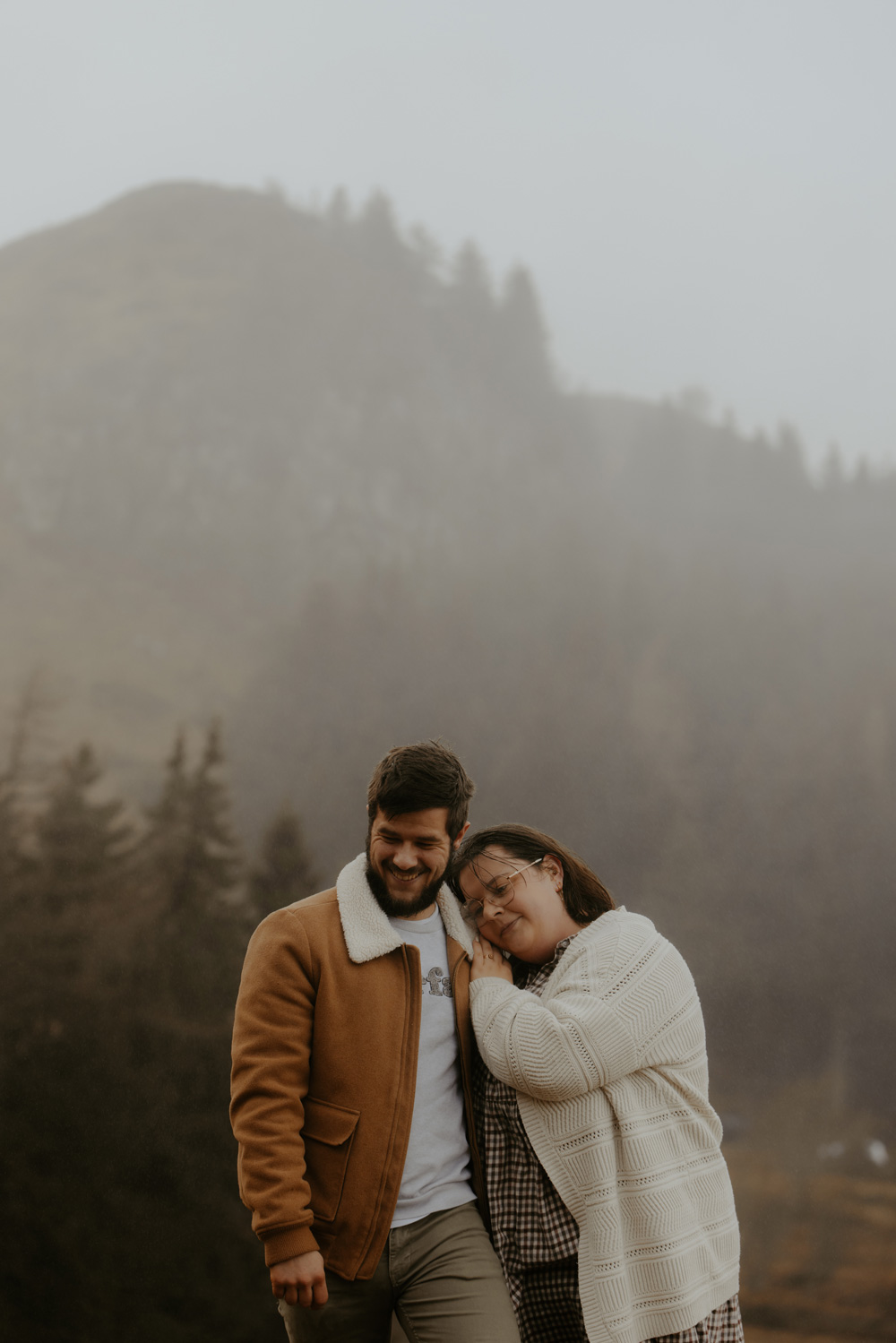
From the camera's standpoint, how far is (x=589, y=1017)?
1661 millimetres

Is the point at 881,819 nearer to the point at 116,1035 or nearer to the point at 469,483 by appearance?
the point at 469,483

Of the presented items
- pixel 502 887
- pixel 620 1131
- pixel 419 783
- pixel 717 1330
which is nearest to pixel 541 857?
pixel 502 887

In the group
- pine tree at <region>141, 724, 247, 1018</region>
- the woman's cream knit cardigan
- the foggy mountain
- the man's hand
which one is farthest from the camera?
the foggy mountain

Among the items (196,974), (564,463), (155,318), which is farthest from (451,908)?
(155,318)

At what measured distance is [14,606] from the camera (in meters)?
7.82

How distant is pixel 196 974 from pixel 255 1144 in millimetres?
5087

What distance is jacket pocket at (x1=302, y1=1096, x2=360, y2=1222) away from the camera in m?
1.64

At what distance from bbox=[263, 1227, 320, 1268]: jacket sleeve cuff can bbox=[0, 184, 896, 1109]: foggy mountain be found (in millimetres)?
5414

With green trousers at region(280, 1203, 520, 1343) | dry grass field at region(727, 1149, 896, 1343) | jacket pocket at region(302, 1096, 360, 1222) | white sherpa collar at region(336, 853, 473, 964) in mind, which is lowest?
dry grass field at region(727, 1149, 896, 1343)

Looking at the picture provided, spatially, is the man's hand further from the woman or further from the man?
the woman

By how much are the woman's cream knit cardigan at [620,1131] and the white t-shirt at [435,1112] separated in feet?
0.31

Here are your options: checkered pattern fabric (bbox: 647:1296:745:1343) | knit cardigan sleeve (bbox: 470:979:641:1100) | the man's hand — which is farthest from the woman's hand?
checkered pattern fabric (bbox: 647:1296:745:1343)

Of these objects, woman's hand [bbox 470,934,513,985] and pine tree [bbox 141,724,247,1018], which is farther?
pine tree [bbox 141,724,247,1018]

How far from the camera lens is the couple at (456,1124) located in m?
1.63
